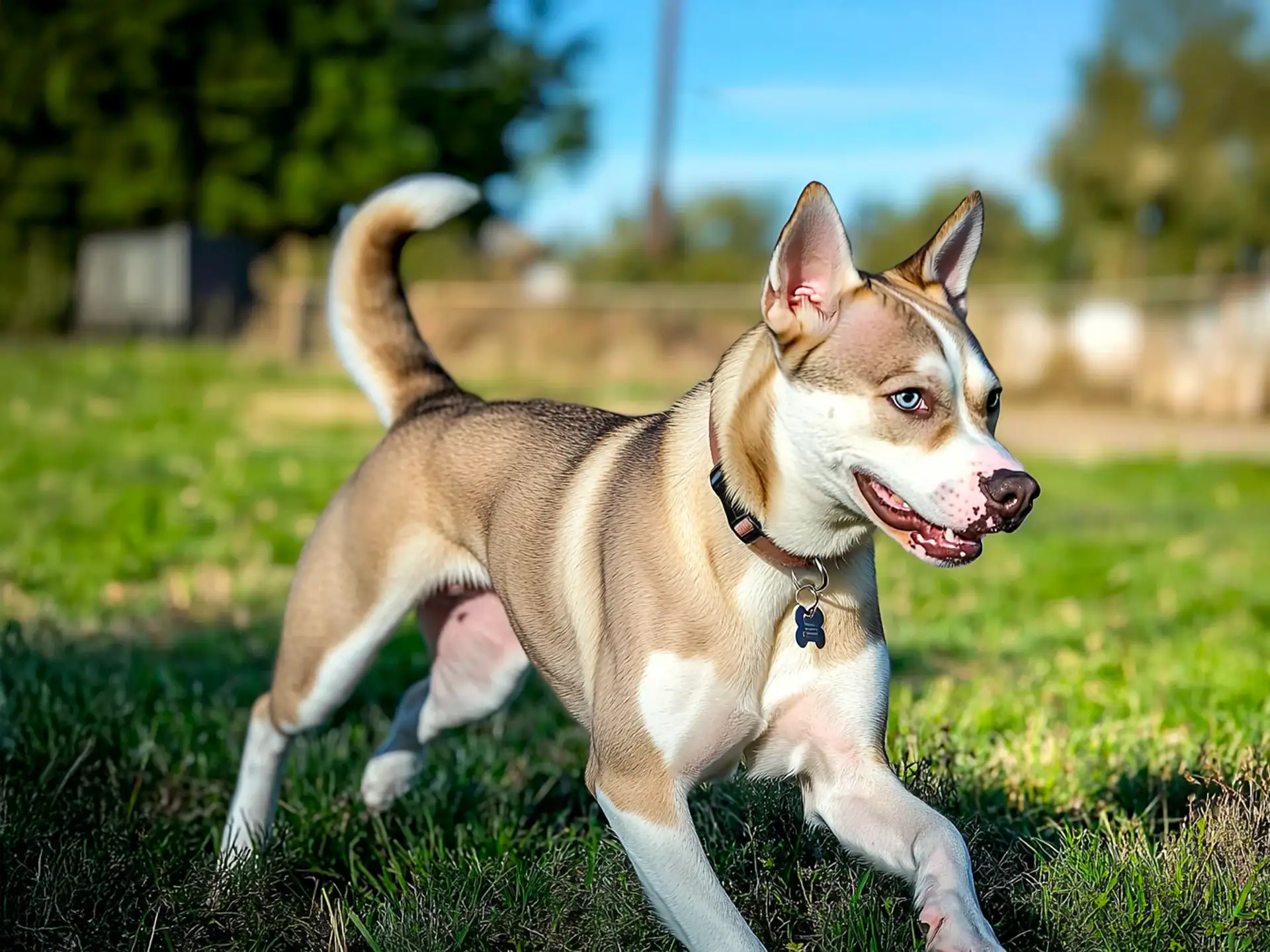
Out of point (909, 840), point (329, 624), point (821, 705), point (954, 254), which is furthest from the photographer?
point (329, 624)

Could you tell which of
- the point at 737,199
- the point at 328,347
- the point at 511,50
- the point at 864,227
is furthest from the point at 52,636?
the point at 737,199

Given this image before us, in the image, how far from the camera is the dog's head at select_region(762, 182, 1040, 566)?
2.92m

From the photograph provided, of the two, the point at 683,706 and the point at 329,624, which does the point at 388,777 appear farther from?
the point at 683,706

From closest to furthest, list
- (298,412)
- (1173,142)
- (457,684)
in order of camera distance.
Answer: (457,684)
(298,412)
(1173,142)

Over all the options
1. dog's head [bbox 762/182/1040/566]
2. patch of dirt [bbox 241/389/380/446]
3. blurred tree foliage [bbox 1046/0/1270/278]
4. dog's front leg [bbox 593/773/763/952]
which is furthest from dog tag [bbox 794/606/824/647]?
blurred tree foliage [bbox 1046/0/1270/278]

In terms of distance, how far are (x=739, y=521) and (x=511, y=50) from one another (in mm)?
29363

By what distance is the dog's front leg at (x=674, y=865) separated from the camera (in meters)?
3.00

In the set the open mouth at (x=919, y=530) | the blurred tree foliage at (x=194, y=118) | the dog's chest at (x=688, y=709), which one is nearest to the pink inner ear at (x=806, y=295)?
the open mouth at (x=919, y=530)

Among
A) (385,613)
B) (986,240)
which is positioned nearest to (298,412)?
(385,613)

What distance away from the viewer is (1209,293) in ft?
74.0

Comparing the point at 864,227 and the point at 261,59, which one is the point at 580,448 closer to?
the point at 261,59

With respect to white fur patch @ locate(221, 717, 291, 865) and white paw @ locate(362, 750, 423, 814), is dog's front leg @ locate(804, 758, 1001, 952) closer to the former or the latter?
white paw @ locate(362, 750, 423, 814)

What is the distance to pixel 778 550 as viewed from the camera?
322cm

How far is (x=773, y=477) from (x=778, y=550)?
0.17 m
